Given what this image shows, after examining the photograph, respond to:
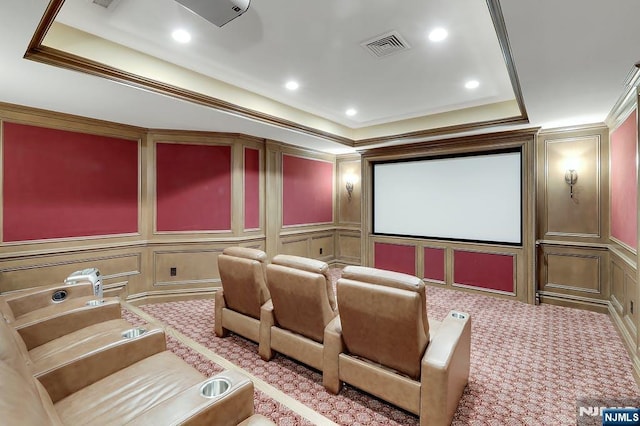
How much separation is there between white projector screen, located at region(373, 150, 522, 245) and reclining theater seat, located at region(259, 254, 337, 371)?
3.49 m

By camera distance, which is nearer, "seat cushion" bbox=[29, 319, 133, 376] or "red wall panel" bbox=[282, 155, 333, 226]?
"seat cushion" bbox=[29, 319, 133, 376]

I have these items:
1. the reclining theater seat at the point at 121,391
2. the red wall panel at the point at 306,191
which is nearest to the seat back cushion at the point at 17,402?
the reclining theater seat at the point at 121,391

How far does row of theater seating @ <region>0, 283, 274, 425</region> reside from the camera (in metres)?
1.05

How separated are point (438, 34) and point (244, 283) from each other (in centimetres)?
264

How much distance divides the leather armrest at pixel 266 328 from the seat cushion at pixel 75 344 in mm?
979

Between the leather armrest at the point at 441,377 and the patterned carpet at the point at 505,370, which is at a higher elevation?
the leather armrest at the point at 441,377

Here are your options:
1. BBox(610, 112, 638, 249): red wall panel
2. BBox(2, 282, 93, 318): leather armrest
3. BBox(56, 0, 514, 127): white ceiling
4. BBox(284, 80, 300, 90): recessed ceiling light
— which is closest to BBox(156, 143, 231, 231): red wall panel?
BBox(56, 0, 514, 127): white ceiling

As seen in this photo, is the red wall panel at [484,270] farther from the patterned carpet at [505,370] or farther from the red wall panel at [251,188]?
the red wall panel at [251,188]

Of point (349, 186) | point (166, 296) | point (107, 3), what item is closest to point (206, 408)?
point (107, 3)

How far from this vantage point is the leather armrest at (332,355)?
2102 millimetres

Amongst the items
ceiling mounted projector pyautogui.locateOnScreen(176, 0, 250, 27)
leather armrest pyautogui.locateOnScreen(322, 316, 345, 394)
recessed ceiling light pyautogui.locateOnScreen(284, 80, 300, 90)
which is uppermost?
recessed ceiling light pyautogui.locateOnScreen(284, 80, 300, 90)

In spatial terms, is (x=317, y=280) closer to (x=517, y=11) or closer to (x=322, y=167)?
(x=517, y=11)

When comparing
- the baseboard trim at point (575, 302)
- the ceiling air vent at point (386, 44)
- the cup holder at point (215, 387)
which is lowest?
the baseboard trim at point (575, 302)

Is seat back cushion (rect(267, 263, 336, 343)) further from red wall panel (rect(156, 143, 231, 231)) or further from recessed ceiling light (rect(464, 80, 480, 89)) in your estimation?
recessed ceiling light (rect(464, 80, 480, 89))
